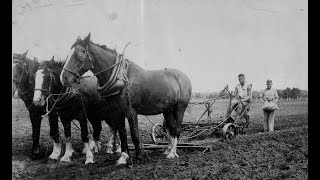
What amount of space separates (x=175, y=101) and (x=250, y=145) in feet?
5.25

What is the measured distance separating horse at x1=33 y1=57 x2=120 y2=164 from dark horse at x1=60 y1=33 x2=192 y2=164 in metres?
0.49

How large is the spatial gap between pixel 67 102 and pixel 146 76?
1.35 m

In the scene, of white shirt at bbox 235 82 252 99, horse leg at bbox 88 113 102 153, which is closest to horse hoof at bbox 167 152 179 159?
horse leg at bbox 88 113 102 153

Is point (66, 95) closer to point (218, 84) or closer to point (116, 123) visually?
point (116, 123)

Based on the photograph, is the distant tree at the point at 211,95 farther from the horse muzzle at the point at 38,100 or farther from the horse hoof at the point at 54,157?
the horse muzzle at the point at 38,100

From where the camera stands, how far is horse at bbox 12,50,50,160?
5.38 meters

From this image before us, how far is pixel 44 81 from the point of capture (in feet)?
17.0

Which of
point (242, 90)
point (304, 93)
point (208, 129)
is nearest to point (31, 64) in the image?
point (208, 129)

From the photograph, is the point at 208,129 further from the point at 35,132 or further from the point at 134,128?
the point at 35,132

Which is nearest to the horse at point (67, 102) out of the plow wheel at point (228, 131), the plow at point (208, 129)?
the plow at point (208, 129)

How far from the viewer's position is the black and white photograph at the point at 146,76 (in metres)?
5.05

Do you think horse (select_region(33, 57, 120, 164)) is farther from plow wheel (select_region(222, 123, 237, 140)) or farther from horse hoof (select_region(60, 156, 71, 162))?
plow wheel (select_region(222, 123, 237, 140))

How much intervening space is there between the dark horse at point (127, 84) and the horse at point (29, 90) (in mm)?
995

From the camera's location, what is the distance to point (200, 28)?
20.1 ft
